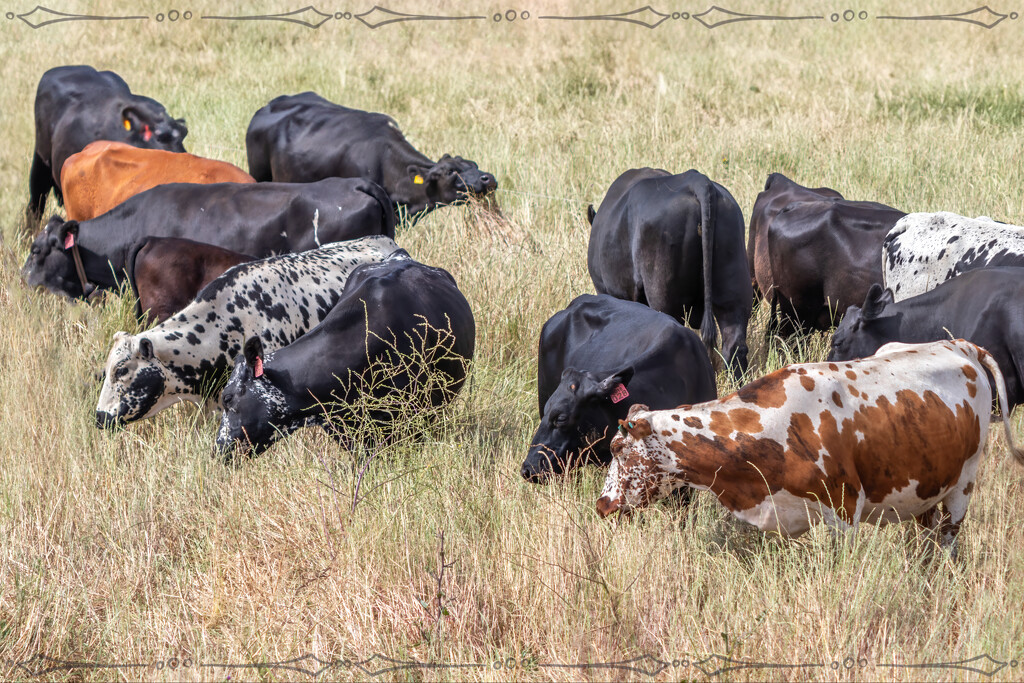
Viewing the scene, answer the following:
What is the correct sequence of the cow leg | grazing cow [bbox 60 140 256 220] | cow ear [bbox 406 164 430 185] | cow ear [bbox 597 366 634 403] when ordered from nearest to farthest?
cow ear [bbox 597 366 634 403], grazing cow [bbox 60 140 256 220], cow ear [bbox 406 164 430 185], the cow leg

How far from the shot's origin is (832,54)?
597 inches

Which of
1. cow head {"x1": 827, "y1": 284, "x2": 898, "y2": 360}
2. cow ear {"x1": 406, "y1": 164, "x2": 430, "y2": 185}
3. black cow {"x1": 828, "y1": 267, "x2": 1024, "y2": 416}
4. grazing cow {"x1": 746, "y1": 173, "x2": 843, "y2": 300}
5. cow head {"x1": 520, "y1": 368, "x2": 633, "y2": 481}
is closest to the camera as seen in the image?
cow head {"x1": 520, "y1": 368, "x2": 633, "y2": 481}

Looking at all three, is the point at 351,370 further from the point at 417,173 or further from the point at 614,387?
the point at 417,173

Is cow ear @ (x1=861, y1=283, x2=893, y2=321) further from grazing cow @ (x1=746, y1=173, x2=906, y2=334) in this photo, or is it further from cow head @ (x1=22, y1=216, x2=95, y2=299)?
cow head @ (x1=22, y1=216, x2=95, y2=299)

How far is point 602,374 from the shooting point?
4516mm

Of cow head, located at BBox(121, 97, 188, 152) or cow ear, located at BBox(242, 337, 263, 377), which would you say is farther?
cow head, located at BBox(121, 97, 188, 152)

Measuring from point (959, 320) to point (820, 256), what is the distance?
202 centimetres

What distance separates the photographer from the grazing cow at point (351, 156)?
388 inches

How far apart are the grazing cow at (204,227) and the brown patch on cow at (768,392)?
431cm

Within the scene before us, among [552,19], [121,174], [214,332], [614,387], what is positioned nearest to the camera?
[614,387]

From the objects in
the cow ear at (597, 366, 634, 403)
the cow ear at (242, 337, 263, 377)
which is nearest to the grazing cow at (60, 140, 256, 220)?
the cow ear at (242, 337, 263, 377)

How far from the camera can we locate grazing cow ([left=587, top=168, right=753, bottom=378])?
6254 mm

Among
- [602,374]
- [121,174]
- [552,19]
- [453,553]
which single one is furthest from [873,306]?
[552,19]

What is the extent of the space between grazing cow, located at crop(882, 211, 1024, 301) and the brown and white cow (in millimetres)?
2339
